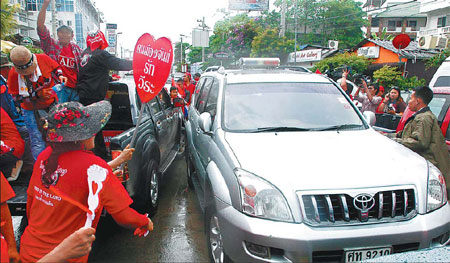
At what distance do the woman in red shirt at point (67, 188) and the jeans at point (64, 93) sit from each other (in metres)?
2.43

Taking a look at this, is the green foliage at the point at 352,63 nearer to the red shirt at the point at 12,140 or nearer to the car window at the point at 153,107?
the car window at the point at 153,107

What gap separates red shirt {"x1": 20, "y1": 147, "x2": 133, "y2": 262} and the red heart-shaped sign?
113 centimetres

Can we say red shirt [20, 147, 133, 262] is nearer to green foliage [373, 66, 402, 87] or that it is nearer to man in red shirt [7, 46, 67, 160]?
man in red shirt [7, 46, 67, 160]

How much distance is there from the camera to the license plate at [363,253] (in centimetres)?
221

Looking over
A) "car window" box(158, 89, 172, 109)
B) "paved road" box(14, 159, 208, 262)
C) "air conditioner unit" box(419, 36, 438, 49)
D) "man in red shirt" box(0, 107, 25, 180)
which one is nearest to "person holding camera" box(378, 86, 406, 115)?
"car window" box(158, 89, 172, 109)

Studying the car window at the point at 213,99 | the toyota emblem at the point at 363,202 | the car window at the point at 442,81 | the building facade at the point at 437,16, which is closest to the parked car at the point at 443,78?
the car window at the point at 442,81

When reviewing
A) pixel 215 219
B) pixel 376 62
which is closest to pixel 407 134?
pixel 215 219

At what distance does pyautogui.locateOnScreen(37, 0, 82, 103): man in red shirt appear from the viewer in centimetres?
398

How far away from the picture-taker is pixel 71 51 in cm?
409

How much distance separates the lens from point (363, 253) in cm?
223

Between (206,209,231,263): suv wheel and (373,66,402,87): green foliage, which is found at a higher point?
(373,66,402,87): green foliage

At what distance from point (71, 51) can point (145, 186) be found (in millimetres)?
1951

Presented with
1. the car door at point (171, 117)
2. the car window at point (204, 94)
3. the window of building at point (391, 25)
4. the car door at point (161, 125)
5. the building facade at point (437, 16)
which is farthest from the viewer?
the window of building at point (391, 25)

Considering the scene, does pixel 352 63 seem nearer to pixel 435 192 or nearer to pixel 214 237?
pixel 435 192
